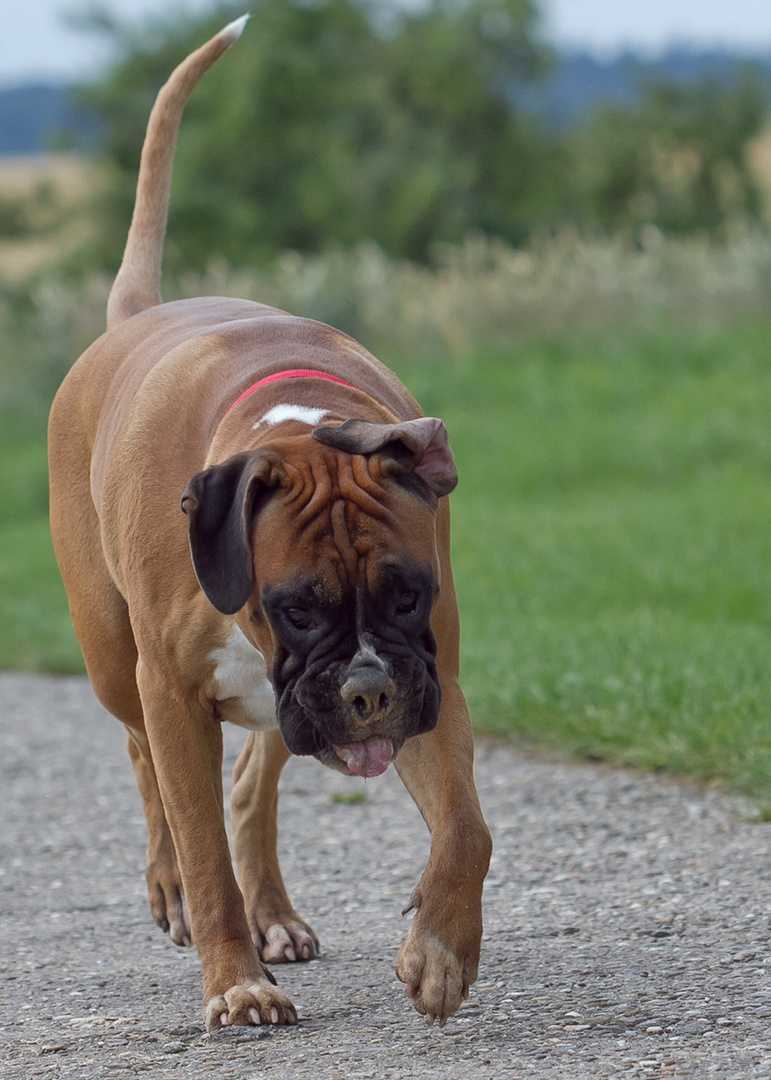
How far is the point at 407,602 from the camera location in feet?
9.32

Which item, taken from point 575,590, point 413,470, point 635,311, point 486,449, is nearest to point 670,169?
point 635,311

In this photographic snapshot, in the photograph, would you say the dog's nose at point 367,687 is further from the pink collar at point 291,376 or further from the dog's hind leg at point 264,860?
the dog's hind leg at point 264,860

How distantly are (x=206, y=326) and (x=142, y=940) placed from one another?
1.63 meters

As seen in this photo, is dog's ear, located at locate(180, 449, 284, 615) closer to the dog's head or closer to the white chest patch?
the dog's head

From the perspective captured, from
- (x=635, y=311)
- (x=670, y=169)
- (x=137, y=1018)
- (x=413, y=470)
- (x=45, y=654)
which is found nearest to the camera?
(x=413, y=470)

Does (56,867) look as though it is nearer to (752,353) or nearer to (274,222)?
(752,353)

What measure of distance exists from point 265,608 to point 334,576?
161mm

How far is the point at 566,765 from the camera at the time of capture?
5391mm

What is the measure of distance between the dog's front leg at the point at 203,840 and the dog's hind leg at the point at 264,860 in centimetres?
57

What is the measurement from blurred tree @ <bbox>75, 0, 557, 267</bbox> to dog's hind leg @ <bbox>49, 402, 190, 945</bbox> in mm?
22817

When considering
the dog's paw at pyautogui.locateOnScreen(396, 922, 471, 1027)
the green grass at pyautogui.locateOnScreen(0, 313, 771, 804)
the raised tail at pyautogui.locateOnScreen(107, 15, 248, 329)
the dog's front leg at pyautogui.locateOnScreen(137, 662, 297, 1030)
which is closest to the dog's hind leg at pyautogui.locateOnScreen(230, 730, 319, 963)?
the dog's front leg at pyautogui.locateOnScreen(137, 662, 297, 1030)

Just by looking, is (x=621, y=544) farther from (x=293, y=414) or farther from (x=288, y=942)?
(x=293, y=414)

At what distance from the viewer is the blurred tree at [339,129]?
92.8ft

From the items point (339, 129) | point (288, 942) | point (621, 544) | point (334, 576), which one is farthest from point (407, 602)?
point (339, 129)
